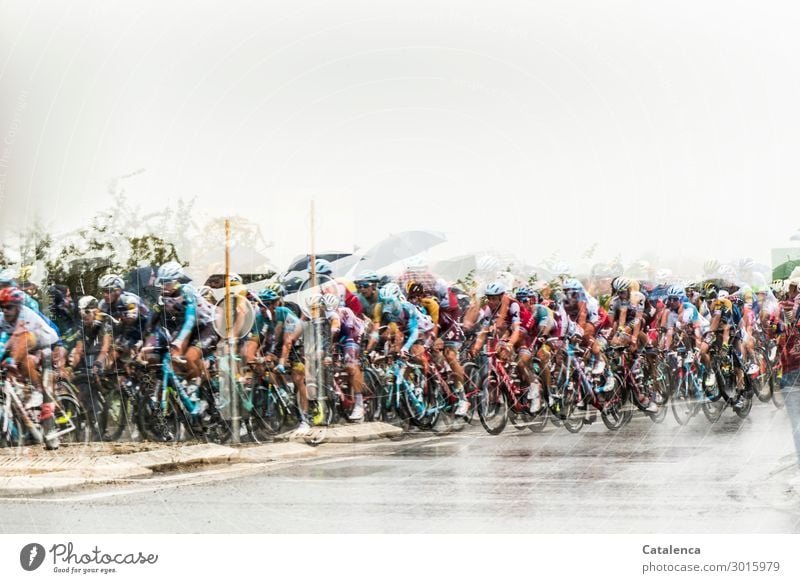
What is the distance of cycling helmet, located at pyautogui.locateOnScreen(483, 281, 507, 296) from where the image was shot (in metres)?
11.8

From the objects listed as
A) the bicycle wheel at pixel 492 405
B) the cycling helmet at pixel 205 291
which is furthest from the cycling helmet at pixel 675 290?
the cycling helmet at pixel 205 291

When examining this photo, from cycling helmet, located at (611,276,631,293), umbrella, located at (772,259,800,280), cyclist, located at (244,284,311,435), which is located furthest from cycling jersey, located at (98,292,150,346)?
umbrella, located at (772,259,800,280)

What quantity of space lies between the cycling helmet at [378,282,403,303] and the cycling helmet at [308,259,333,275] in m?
0.68

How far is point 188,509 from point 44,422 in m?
2.25

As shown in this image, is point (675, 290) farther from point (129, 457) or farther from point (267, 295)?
point (129, 457)

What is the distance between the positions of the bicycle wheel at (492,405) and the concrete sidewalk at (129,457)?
791 mm

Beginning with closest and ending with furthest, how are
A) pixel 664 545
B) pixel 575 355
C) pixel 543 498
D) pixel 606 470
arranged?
pixel 664 545
pixel 543 498
pixel 606 470
pixel 575 355

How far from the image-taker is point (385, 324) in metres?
12.3

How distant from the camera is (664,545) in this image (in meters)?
9.38

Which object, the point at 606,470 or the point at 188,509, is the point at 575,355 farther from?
the point at 188,509

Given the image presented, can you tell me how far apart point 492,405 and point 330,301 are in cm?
172

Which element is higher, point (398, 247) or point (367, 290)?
point (398, 247)

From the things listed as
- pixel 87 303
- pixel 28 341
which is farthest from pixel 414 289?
pixel 28 341

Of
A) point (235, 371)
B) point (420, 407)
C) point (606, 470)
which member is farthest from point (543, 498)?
point (235, 371)
